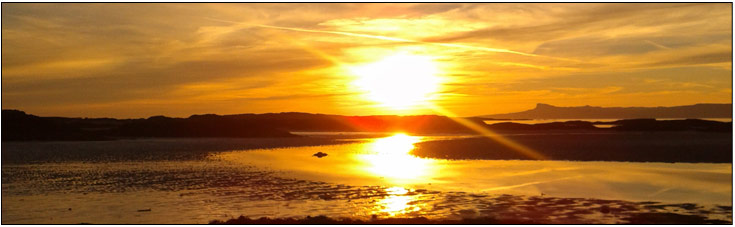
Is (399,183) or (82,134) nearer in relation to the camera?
(399,183)

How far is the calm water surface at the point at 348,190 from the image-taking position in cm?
2395

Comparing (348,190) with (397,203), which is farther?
(348,190)

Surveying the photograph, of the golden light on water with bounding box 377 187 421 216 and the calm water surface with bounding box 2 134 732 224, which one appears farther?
the calm water surface with bounding box 2 134 732 224

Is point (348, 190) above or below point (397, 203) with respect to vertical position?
above

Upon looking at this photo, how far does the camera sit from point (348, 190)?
30.6m

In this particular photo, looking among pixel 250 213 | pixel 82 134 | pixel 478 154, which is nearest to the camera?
pixel 250 213

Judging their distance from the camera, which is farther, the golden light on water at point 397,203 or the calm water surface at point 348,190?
the calm water surface at point 348,190

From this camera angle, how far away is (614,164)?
44.4 metres

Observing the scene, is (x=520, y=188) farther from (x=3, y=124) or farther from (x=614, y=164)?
(x=3, y=124)

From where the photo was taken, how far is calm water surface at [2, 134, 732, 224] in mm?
23953

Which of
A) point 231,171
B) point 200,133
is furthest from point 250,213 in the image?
point 200,133

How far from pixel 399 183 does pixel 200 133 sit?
→ 94.6 meters

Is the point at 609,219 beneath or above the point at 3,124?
beneath

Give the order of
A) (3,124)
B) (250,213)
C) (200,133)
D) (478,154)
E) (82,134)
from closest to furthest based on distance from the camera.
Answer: (250,213), (478,154), (3,124), (82,134), (200,133)
